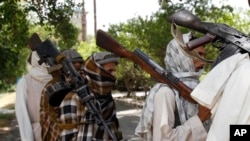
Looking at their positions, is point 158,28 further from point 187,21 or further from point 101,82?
point 187,21

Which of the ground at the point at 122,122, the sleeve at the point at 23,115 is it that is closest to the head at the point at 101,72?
the sleeve at the point at 23,115

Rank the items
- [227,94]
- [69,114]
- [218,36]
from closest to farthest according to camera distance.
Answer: [227,94], [218,36], [69,114]

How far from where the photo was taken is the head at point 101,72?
3.23m

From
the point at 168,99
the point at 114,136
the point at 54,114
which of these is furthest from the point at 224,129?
the point at 54,114

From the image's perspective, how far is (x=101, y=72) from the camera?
3234 millimetres

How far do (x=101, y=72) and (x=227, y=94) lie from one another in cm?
186

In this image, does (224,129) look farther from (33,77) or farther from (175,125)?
(33,77)

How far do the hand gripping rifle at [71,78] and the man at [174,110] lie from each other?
1.28 ft

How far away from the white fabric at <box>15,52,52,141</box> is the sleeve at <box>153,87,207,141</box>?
4.79 ft

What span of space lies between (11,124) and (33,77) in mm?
10615

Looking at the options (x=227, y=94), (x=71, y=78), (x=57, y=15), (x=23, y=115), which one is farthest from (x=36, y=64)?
(x=57, y=15)

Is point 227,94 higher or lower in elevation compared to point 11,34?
higher

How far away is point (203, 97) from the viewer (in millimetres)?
1539

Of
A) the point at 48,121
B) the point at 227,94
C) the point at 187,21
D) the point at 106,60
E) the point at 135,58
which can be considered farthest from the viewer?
the point at 48,121
